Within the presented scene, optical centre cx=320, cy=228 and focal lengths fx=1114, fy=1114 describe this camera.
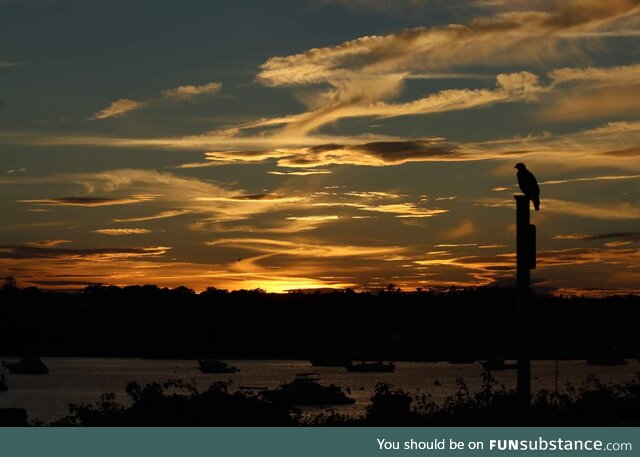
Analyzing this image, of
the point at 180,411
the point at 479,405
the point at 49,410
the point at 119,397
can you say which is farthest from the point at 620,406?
the point at 119,397

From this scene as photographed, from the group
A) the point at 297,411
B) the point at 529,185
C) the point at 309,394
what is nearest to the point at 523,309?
the point at 529,185

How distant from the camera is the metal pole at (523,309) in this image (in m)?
18.8

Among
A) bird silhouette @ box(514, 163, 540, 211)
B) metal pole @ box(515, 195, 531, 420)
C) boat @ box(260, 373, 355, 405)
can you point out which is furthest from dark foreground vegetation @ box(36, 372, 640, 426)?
boat @ box(260, 373, 355, 405)

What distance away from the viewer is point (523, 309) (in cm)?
1881

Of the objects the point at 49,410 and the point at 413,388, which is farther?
the point at 413,388

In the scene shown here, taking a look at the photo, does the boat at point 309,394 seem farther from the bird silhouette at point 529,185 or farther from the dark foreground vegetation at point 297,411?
the bird silhouette at point 529,185

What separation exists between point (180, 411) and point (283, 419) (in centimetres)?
315

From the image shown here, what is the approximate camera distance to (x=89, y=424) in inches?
1342

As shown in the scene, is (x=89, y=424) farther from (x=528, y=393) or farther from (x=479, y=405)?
(x=528, y=393)

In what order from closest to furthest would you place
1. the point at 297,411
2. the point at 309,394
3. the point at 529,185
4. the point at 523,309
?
the point at 523,309
the point at 529,185
the point at 297,411
the point at 309,394

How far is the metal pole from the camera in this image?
18.8m

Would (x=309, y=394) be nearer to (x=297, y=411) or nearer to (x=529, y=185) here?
(x=297, y=411)

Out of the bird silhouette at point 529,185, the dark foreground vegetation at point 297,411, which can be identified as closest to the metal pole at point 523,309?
the bird silhouette at point 529,185

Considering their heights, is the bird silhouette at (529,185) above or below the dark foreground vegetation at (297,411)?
above
